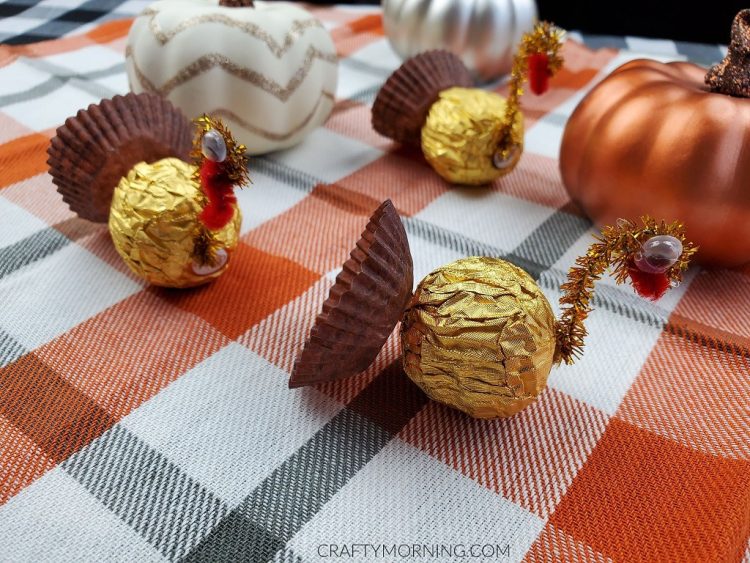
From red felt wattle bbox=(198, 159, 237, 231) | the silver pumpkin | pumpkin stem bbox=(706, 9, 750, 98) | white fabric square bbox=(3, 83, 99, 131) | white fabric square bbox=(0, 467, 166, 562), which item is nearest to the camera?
white fabric square bbox=(0, 467, 166, 562)

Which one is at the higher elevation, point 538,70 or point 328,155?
point 538,70

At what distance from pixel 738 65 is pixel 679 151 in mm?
105

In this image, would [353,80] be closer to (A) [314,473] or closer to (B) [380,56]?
(B) [380,56]

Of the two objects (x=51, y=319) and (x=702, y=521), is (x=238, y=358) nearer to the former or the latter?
(x=51, y=319)

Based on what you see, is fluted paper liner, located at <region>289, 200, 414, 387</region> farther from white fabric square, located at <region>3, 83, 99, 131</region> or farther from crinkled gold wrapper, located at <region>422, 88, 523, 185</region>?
white fabric square, located at <region>3, 83, 99, 131</region>

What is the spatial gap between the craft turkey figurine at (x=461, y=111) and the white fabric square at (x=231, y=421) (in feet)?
1.09

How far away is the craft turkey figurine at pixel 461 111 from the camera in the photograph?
659 mm

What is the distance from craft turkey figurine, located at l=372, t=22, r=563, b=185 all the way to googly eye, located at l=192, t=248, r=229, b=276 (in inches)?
11.0

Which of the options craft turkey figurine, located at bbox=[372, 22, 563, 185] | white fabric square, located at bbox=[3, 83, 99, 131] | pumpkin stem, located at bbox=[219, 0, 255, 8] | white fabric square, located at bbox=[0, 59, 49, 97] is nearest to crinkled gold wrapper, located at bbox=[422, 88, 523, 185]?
craft turkey figurine, located at bbox=[372, 22, 563, 185]

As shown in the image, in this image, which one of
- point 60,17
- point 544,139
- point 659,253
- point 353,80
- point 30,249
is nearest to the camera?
point 659,253

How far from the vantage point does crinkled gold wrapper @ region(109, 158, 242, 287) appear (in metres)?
0.50

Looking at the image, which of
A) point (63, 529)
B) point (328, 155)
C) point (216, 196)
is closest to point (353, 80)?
point (328, 155)

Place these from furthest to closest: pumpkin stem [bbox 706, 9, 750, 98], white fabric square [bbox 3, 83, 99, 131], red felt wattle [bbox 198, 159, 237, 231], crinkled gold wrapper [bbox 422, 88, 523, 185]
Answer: white fabric square [bbox 3, 83, 99, 131], crinkled gold wrapper [bbox 422, 88, 523, 185], pumpkin stem [bbox 706, 9, 750, 98], red felt wattle [bbox 198, 159, 237, 231]

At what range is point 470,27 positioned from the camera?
0.94 m
